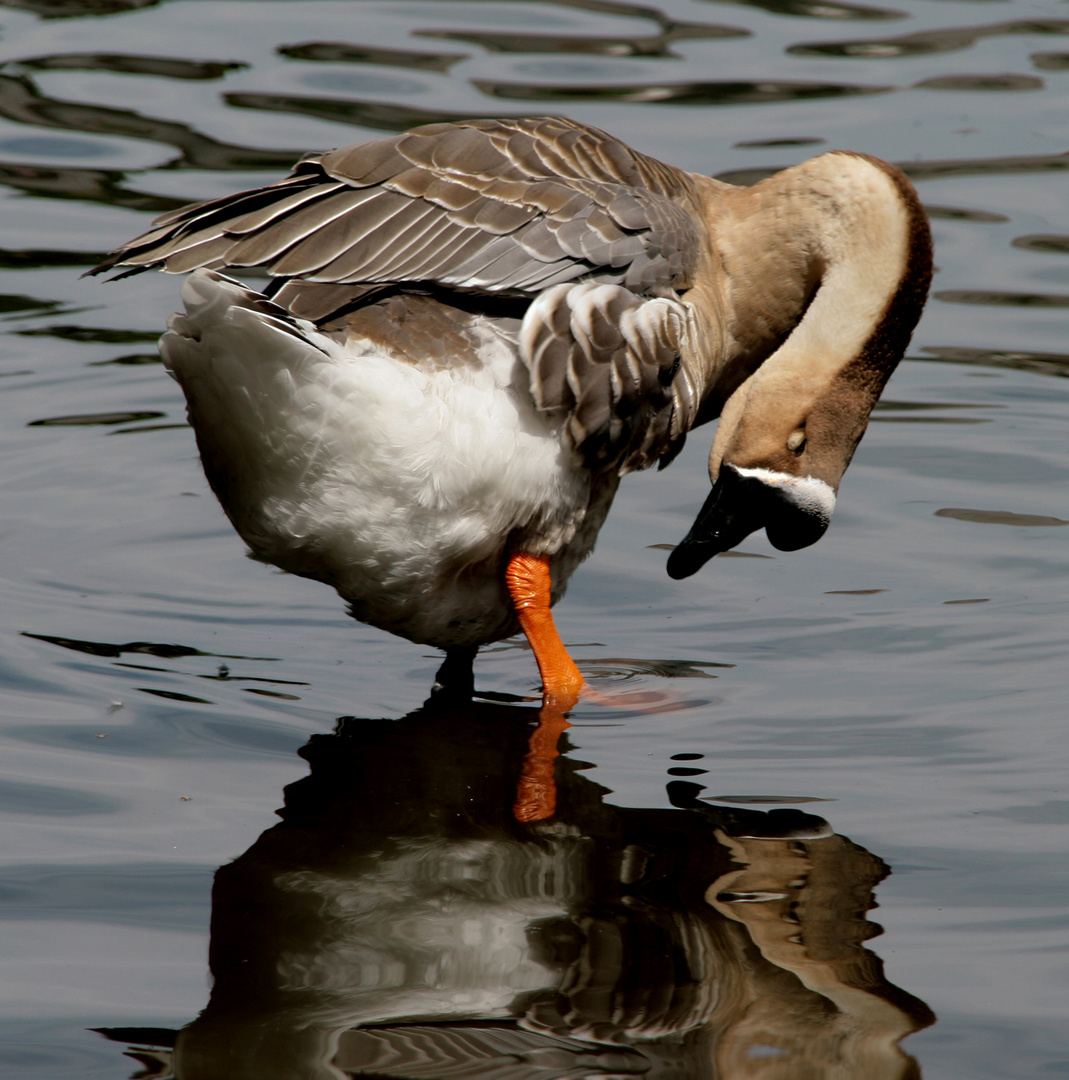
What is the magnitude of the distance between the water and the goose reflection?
0.04ft

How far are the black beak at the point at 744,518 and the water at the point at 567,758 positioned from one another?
1.36 feet

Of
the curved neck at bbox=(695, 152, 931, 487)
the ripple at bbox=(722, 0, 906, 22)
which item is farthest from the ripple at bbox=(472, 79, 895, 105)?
the curved neck at bbox=(695, 152, 931, 487)

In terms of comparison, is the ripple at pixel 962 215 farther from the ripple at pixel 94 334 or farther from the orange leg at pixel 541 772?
the orange leg at pixel 541 772

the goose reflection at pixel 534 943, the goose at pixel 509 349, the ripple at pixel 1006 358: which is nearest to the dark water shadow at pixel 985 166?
the ripple at pixel 1006 358

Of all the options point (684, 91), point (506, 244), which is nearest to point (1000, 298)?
point (684, 91)

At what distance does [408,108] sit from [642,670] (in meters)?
6.87

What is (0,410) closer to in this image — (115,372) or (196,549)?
(115,372)

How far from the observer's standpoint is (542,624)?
16.9 feet

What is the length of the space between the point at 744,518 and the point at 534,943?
2.28 metres

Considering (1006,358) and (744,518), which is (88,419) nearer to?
(744,518)

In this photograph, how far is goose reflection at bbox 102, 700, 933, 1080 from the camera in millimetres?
3018

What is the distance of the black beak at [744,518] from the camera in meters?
5.22

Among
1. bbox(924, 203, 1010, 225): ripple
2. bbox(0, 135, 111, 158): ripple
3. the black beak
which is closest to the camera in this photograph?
the black beak

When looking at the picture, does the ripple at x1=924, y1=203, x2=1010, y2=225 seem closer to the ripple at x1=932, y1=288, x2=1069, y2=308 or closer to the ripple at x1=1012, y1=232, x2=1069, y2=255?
the ripple at x1=1012, y1=232, x2=1069, y2=255
